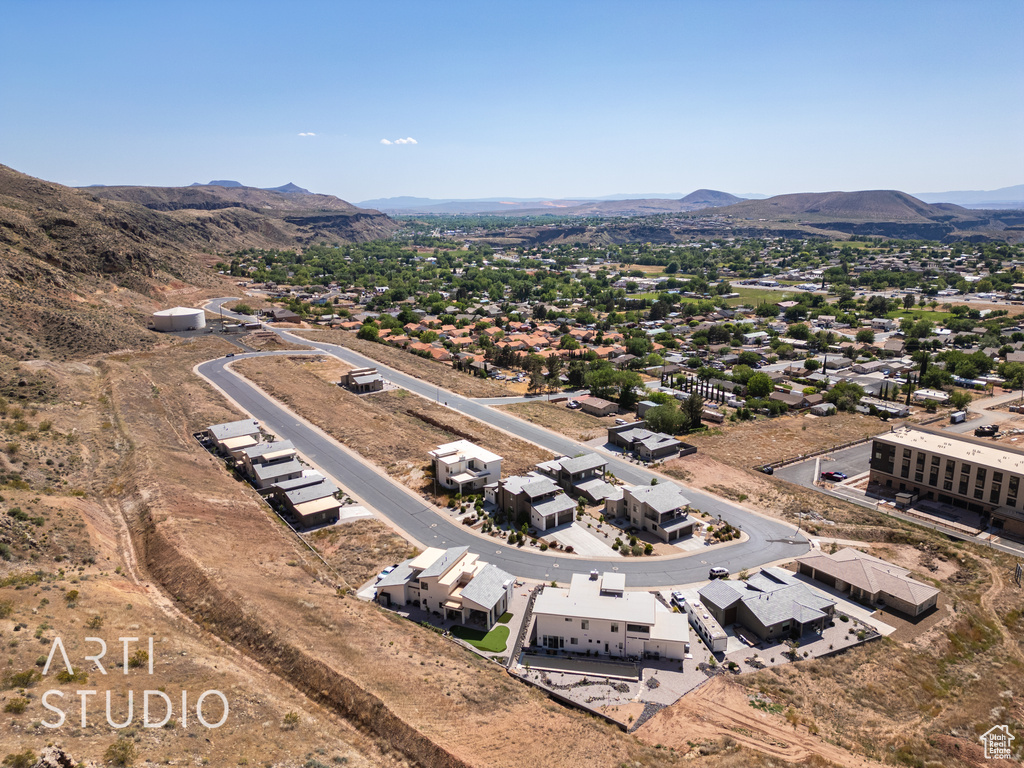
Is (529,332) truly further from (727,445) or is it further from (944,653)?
(944,653)

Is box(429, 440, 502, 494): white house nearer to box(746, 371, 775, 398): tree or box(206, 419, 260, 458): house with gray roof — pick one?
box(206, 419, 260, 458): house with gray roof

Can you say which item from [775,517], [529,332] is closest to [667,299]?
[529,332]

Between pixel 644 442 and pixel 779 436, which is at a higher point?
pixel 644 442

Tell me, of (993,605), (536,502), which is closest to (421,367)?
(536,502)

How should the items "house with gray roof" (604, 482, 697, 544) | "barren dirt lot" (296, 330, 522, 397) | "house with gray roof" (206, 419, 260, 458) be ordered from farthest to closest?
"barren dirt lot" (296, 330, 522, 397) < "house with gray roof" (206, 419, 260, 458) < "house with gray roof" (604, 482, 697, 544)

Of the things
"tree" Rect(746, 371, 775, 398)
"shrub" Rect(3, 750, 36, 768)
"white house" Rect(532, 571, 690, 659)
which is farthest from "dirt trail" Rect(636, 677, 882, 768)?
"tree" Rect(746, 371, 775, 398)

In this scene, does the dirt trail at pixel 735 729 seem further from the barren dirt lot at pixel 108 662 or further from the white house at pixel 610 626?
the barren dirt lot at pixel 108 662

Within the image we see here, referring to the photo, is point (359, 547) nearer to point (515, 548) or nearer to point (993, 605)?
point (515, 548)
